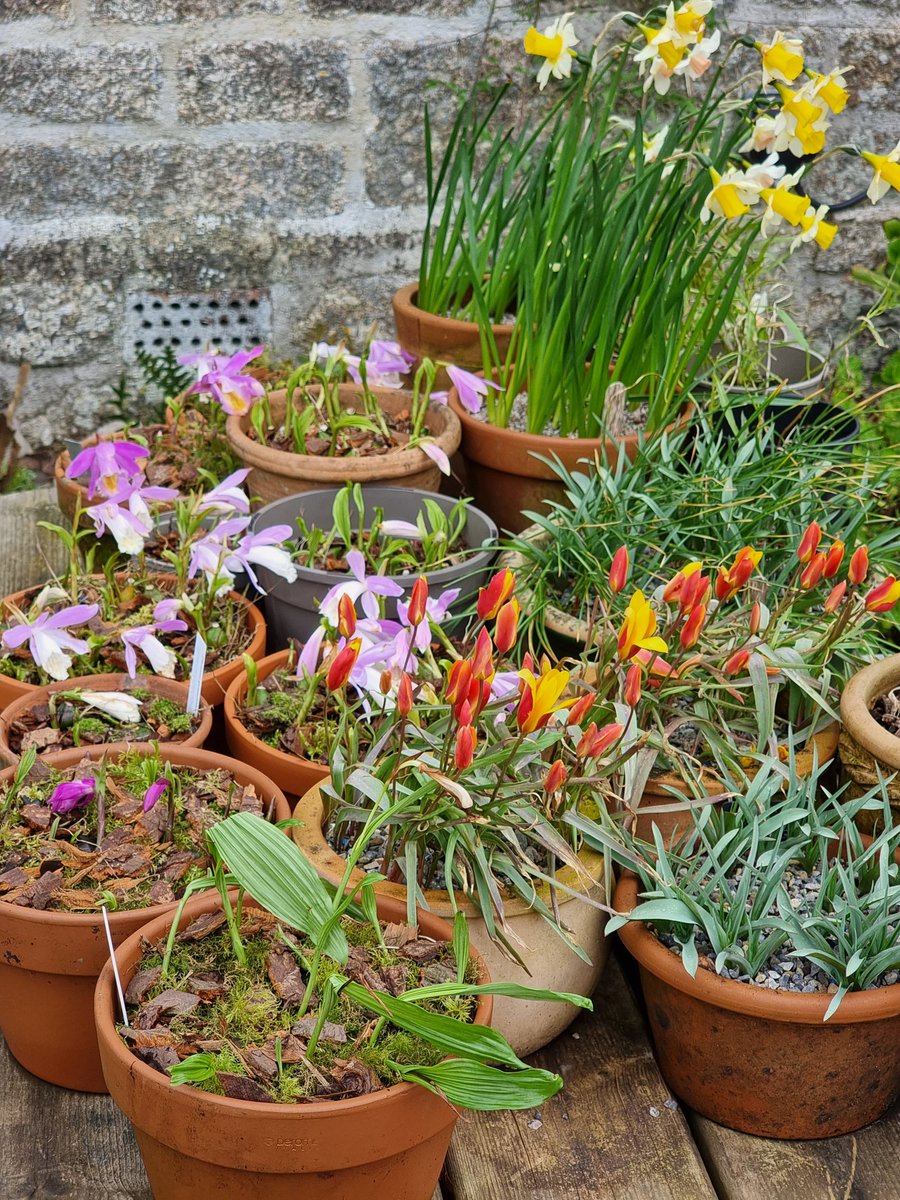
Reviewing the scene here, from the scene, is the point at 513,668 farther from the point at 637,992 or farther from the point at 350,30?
the point at 350,30

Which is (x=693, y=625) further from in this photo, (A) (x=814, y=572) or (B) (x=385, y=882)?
(B) (x=385, y=882)

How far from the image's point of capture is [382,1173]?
41.3 inches

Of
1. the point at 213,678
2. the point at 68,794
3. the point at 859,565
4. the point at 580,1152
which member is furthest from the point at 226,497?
the point at 580,1152

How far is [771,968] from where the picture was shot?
1277 millimetres

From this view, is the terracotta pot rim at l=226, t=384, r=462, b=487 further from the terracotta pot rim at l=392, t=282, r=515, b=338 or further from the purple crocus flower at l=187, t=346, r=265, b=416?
the terracotta pot rim at l=392, t=282, r=515, b=338

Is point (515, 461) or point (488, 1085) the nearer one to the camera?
point (488, 1085)

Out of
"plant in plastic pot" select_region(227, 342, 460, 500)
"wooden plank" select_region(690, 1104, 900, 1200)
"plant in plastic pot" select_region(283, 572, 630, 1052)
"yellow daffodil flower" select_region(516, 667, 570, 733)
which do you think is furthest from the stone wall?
"wooden plank" select_region(690, 1104, 900, 1200)

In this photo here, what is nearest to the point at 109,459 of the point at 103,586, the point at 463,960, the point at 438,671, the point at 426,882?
the point at 103,586

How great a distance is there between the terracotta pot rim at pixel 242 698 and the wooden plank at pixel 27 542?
1.93 feet

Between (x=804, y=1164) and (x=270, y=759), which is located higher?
(x=270, y=759)

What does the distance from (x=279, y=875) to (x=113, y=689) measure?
2.15 feet

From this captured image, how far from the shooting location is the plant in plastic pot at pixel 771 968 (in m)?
1.22

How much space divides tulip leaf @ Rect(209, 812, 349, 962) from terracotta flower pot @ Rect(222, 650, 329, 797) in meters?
0.42

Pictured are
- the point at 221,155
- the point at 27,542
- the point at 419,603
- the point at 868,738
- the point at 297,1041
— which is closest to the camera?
the point at 297,1041
